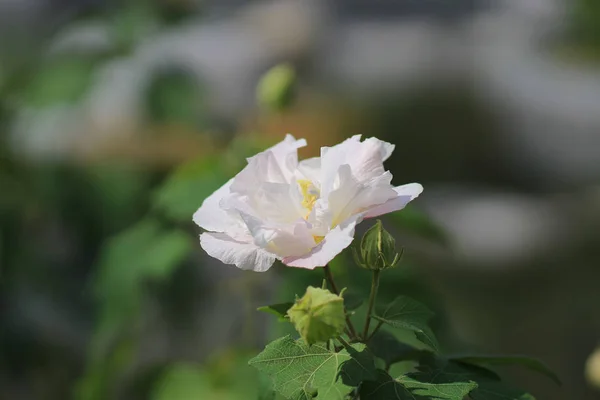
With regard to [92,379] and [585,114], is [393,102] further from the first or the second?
[92,379]

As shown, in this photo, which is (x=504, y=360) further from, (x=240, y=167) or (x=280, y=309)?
(x=240, y=167)

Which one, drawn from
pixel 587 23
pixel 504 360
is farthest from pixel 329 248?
pixel 587 23

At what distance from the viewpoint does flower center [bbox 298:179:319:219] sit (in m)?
0.37

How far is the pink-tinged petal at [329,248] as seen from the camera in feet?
1.06

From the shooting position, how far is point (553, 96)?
2188 mm

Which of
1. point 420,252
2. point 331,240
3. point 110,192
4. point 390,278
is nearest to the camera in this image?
point 331,240

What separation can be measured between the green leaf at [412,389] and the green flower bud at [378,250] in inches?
1.8

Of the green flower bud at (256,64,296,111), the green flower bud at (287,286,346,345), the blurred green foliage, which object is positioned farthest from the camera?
the blurred green foliage

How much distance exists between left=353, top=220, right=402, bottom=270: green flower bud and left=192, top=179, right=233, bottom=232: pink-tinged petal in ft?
0.20

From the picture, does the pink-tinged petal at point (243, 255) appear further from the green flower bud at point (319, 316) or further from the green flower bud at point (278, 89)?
the green flower bud at point (278, 89)

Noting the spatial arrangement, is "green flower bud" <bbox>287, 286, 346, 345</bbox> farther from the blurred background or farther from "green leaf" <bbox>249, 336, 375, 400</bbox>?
the blurred background

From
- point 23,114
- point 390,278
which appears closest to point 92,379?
point 390,278

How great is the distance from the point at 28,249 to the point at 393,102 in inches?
47.5

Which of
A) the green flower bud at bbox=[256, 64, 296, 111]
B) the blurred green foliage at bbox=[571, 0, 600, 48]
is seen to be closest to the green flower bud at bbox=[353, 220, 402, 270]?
the green flower bud at bbox=[256, 64, 296, 111]
